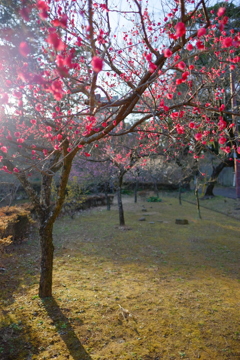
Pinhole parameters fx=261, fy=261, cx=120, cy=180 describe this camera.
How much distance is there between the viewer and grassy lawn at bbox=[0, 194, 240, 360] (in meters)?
3.26

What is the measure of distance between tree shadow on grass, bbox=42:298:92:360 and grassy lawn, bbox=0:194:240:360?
1 cm

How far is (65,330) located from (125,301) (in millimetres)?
1241

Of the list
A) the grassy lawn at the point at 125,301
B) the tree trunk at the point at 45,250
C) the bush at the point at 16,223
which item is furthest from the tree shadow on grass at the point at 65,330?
the bush at the point at 16,223

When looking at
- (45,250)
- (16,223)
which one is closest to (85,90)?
(45,250)

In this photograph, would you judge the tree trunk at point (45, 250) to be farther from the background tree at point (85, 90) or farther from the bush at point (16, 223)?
the bush at point (16, 223)

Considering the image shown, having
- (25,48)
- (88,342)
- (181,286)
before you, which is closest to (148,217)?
(181,286)

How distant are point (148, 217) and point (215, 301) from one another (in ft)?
29.4

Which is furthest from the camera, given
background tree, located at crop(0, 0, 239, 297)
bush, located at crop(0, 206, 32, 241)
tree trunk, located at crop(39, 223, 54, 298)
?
bush, located at crop(0, 206, 32, 241)

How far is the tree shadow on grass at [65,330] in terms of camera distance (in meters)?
3.13

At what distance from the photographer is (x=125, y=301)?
451cm

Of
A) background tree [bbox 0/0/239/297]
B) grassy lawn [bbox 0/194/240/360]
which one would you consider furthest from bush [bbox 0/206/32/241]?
background tree [bbox 0/0/239/297]

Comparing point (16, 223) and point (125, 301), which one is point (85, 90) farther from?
point (16, 223)

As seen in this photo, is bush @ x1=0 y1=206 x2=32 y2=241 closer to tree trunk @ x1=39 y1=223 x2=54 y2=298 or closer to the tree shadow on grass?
tree trunk @ x1=39 y1=223 x2=54 y2=298

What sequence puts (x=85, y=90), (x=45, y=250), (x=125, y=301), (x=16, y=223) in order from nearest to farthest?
(x=85, y=90), (x=45, y=250), (x=125, y=301), (x=16, y=223)
